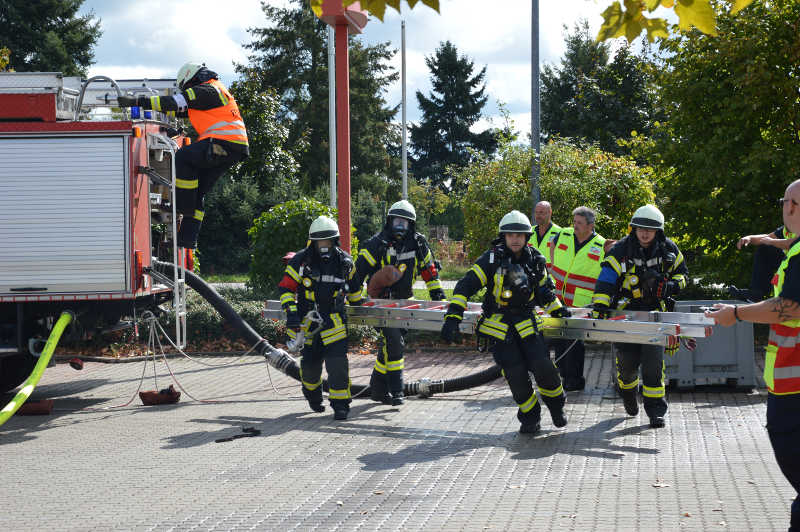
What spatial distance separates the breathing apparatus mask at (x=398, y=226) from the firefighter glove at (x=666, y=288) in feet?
8.87

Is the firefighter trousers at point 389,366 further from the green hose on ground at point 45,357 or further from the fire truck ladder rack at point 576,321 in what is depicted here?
the green hose on ground at point 45,357

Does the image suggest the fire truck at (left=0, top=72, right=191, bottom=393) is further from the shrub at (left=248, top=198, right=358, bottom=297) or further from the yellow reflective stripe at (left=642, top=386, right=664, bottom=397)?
the shrub at (left=248, top=198, right=358, bottom=297)

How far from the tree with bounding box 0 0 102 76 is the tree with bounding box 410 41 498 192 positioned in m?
20.8

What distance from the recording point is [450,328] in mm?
7891

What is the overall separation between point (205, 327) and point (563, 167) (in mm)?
6207

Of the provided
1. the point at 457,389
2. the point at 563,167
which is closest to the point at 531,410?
the point at 457,389

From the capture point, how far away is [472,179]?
14578 mm

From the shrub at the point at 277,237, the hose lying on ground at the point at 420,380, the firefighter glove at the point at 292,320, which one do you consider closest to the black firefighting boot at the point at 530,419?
the hose lying on ground at the point at 420,380

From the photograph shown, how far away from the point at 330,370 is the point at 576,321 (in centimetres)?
252

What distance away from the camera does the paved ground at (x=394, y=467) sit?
556 centimetres

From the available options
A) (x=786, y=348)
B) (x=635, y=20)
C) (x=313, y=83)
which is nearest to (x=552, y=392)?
(x=786, y=348)

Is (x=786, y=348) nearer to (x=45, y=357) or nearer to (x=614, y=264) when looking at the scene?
(x=614, y=264)

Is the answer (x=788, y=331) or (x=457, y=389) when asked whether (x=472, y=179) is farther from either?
(x=788, y=331)

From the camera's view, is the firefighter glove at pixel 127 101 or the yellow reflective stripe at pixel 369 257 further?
the firefighter glove at pixel 127 101
